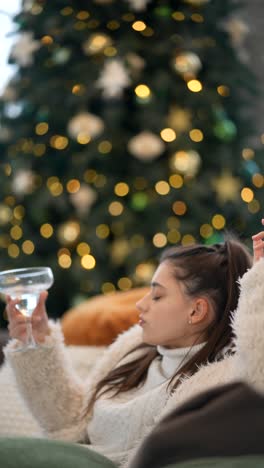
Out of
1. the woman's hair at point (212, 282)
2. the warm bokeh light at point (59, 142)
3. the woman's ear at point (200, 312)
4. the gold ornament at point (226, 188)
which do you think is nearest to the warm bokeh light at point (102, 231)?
the warm bokeh light at point (59, 142)

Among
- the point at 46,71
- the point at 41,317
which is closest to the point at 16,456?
the point at 41,317

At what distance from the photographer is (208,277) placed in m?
1.94

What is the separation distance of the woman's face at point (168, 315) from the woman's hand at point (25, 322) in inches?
10.5

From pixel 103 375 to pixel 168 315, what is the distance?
0.30 m

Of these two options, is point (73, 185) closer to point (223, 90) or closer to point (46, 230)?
point (46, 230)

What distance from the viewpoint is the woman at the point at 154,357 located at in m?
1.77

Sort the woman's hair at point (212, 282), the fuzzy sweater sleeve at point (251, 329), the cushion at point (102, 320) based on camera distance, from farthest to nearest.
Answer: the cushion at point (102, 320) < the woman's hair at point (212, 282) < the fuzzy sweater sleeve at point (251, 329)

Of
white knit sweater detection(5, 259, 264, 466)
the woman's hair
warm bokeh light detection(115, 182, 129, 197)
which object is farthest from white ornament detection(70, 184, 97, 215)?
the woman's hair

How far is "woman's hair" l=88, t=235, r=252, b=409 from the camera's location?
1854 mm

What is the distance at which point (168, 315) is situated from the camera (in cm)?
193

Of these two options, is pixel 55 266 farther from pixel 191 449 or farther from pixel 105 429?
pixel 191 449

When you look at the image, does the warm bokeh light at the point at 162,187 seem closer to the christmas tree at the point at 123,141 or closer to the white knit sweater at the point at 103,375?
the christmas tree at the point at 123,141

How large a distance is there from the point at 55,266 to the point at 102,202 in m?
0.38

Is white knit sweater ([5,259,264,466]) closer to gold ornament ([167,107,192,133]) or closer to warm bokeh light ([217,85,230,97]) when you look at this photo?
gold ornament ([167,107,192,133])
